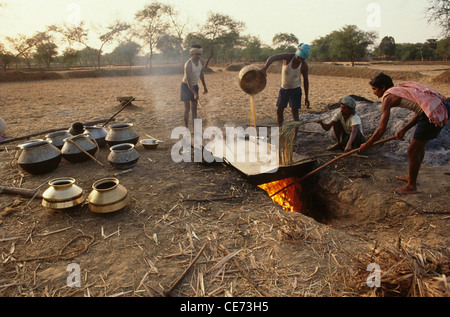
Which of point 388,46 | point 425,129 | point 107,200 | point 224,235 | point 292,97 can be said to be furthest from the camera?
point 388,46

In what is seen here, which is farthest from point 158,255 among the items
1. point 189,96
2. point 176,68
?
point 176,68

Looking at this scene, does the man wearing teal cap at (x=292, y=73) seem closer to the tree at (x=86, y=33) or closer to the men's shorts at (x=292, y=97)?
the men's shorts at (x=292, y=97)

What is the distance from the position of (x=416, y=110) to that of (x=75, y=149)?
546 centimetres

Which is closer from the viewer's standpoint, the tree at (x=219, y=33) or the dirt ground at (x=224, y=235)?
the dirt ground at (x=224, y=235)

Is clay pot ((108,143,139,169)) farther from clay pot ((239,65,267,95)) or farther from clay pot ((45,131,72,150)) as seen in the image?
clay pot ((239,65,267,95))

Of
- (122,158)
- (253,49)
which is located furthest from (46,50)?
(122,158)

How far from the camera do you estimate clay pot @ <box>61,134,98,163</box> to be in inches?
184

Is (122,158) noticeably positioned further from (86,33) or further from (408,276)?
(86,33)

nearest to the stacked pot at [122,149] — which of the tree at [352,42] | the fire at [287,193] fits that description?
the fire at [287,193]

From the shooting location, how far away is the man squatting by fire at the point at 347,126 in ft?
15.5

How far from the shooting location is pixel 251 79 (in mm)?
5492

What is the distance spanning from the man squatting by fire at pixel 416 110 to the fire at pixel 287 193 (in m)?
1.57
